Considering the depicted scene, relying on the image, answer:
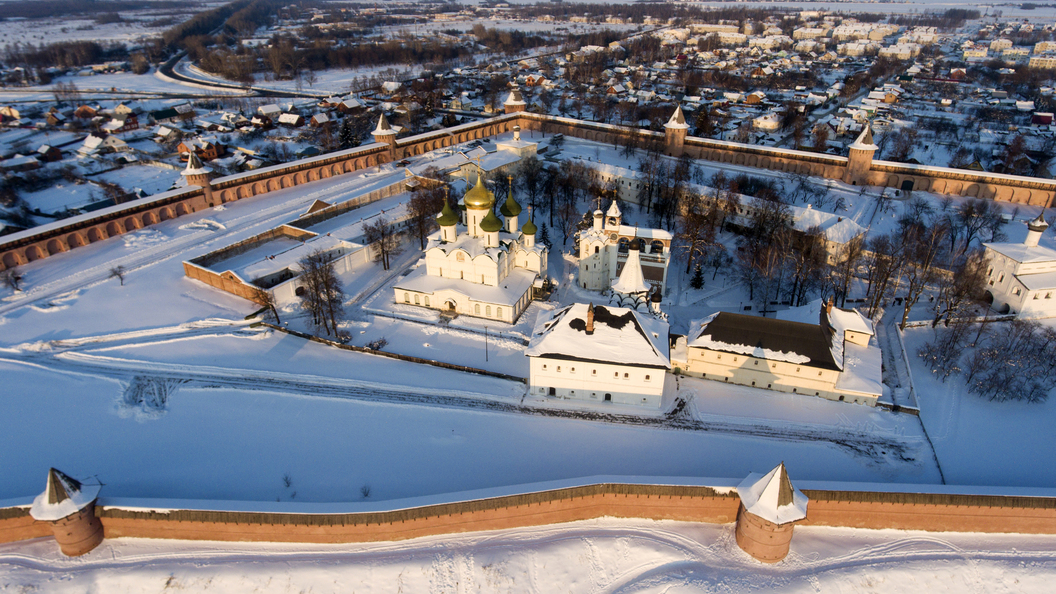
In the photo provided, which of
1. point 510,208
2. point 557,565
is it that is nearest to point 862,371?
point 557,565

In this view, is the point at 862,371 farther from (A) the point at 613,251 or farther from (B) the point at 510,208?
(B) the point at 510,208

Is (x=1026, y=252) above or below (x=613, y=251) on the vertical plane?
above

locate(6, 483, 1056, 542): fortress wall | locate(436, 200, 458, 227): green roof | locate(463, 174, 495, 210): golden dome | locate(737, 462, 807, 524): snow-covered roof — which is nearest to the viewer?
locate(737, 462, 807, 524): snow-covered roof

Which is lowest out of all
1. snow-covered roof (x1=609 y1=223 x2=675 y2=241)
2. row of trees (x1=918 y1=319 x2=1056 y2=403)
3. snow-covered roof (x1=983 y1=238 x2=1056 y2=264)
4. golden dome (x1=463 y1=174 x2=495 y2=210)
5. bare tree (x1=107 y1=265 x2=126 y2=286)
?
row of trees (x1=918 y1=319 x2=1056 y2=403)

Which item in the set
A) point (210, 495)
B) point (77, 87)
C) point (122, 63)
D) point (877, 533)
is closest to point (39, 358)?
point (210, 495)

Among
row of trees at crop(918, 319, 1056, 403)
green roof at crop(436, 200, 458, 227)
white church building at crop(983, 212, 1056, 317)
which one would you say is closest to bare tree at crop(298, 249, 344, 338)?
green roof at crop(436, 200, 458, 227)

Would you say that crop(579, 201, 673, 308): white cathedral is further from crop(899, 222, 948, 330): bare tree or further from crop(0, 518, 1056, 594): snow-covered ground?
crop(0, 518, 1056, 594): snow-covered ground
